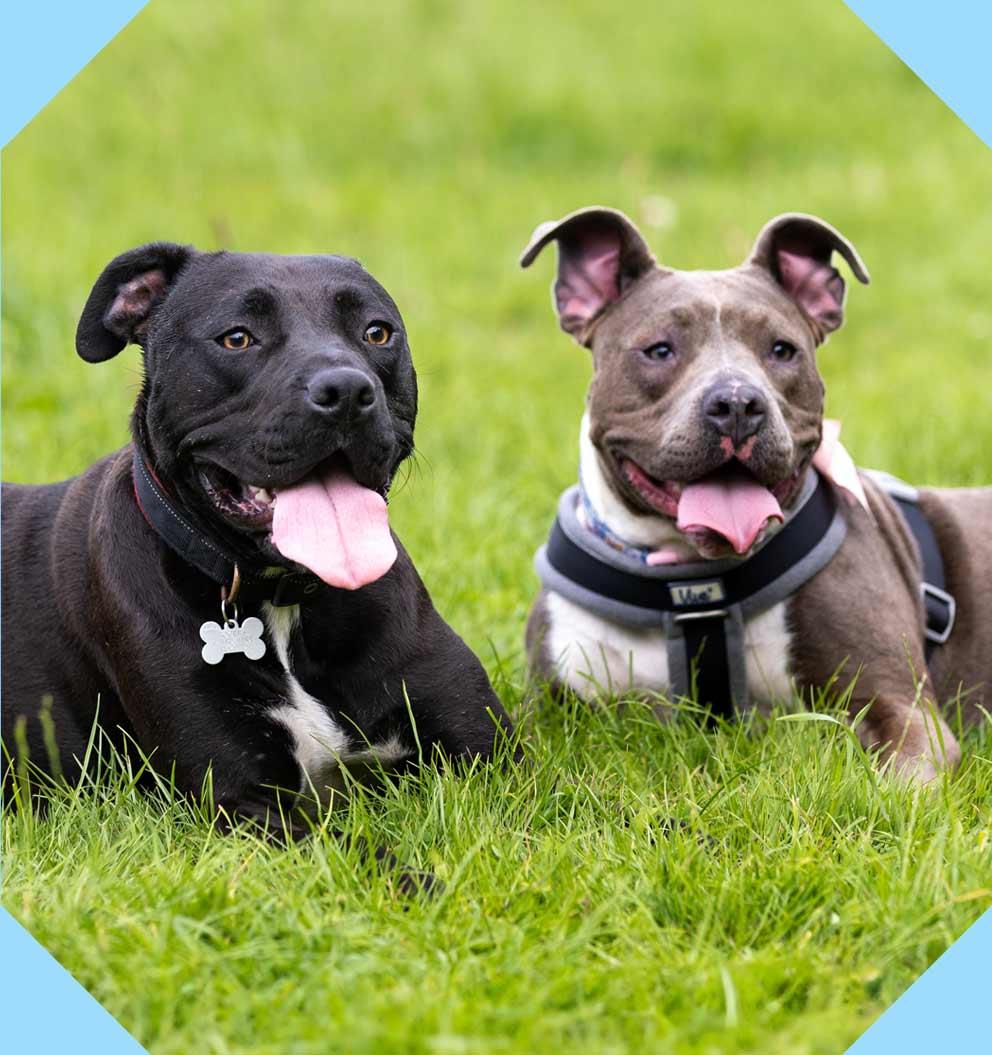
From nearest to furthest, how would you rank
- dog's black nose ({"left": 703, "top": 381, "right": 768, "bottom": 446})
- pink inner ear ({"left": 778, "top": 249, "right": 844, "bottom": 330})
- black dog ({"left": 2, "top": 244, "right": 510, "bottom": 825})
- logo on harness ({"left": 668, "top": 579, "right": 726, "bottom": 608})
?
black dog ({"left": 2, "top": 244, "right": 510, "bottom": 825}), dog's black nose ({"left": 703, "top": 381, "right": 768, "bottom": 446}), logo on harness ({"left": 668, "top": 579, "right": 726, "bottom": 608}), pink inner ear ({"left": 778, "top": 249, "right": 844, "bottom": 330})

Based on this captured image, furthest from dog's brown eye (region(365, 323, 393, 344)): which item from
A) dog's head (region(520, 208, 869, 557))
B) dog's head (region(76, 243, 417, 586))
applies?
dog's head (region(520, 208, 869, 557))

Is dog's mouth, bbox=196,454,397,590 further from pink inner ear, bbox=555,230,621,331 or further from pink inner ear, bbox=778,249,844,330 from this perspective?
pink inner ear, bbox=778,249,844,330

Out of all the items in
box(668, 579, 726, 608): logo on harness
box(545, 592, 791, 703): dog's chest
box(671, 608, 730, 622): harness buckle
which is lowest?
box(545, 592, 791, 703): dog's chest

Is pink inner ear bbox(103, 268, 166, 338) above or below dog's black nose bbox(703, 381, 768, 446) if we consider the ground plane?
above

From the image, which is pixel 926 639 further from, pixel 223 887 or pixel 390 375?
pixel 223 887

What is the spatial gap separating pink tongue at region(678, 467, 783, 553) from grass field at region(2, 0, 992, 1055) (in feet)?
1.93

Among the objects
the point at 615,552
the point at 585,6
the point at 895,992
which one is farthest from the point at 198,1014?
the point at 585,6

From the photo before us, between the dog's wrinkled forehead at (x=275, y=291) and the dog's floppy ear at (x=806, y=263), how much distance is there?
5.41 ft

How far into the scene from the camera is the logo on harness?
483 centimetres

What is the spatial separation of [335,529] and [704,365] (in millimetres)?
1502

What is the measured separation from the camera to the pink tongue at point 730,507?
4.59 meters

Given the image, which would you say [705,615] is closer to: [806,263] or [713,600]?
[713,600]

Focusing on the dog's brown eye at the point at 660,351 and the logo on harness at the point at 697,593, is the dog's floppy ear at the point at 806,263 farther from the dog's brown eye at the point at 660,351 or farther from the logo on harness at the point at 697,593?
the logo on harness at the point at 697,593

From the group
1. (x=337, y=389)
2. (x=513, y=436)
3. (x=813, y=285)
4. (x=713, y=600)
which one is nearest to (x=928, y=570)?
(x=713, y=600)
